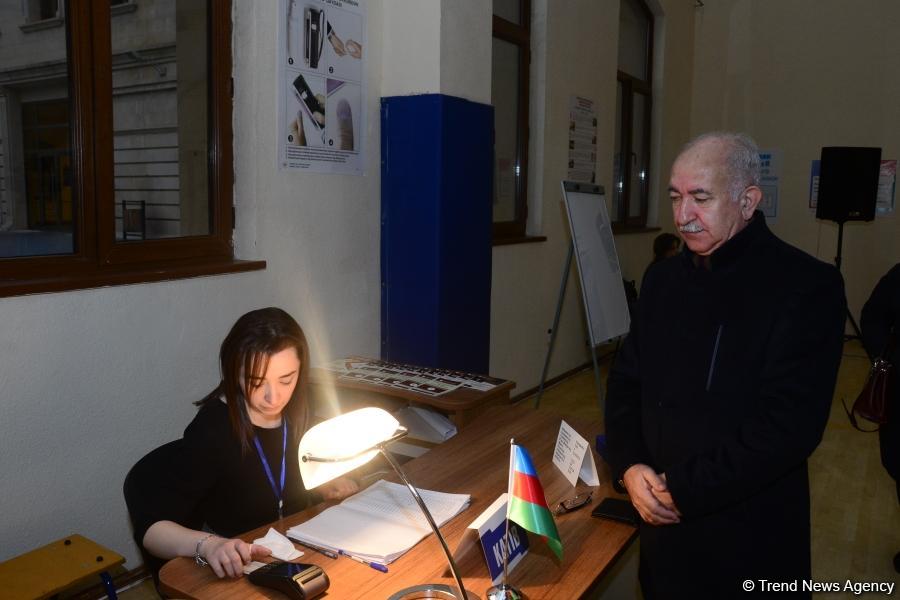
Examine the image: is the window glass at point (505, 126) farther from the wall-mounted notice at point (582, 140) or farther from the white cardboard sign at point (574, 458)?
the white cardboard sign at point (574, 458)

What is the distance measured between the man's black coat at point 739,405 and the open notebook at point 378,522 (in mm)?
505

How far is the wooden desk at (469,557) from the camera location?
149 cm

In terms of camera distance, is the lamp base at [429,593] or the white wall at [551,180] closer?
the lamp base at [429,593]

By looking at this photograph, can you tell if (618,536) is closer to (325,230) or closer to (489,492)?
(489,492)

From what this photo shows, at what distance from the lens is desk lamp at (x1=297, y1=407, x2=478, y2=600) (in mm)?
1281

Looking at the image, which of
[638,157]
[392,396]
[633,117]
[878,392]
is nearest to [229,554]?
Result: [392,396]

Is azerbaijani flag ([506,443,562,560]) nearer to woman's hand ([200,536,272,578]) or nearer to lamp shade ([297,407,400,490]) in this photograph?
lamp shade ([297,407,400,490])

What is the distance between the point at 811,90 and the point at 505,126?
4.24 metres

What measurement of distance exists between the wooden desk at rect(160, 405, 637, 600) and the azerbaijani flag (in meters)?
0.16

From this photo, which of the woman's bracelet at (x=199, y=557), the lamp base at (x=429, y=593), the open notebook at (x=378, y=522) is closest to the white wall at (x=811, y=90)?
the open notebook at (x=378, y=522)

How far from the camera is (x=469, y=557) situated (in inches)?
63.5

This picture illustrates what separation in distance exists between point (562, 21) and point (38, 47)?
3835 mm

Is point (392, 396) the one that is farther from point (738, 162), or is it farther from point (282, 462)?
point (738, 162)

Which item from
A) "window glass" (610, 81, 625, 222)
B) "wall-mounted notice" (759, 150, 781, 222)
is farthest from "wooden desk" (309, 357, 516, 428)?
"wall-mounted notice" (759, 150, 781, 222)
